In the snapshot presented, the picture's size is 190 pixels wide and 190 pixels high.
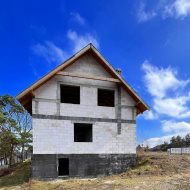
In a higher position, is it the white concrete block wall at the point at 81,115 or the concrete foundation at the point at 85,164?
the white concrete block wall at the point at 81,115

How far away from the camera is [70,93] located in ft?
73.2

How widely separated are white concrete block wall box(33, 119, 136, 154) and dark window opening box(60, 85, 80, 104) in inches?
107

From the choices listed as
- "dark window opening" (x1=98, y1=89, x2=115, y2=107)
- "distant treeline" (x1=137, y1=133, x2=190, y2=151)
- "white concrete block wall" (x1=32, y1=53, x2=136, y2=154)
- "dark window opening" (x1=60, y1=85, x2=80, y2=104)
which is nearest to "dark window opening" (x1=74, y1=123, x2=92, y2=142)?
"white concrete block wall" (x1=32, y1=53, x2=136, y2=154)

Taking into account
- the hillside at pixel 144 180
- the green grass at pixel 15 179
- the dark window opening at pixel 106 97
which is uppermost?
the dark window opening at pixel 106 97

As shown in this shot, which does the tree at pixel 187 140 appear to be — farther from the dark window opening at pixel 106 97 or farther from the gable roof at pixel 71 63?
the dark window opening at pixel 106 97

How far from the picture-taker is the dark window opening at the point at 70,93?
66.5 feet

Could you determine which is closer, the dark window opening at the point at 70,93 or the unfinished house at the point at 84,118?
the unfinished house at the point at 84,118

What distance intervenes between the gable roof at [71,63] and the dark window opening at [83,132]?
395 centimetres

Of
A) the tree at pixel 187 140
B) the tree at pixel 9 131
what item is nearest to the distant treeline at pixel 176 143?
the tree at pixel 187 140

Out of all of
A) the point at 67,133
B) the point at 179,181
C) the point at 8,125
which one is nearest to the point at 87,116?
the point at 67,133

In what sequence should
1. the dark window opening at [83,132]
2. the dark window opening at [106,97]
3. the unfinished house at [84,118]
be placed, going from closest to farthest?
the unfinished house at [84,118] → the dark window opening at [83,132] → the dark window opening at [106,97]

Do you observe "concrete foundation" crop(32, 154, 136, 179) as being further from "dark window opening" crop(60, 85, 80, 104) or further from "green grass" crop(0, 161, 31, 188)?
"dark window opening" crop(60, 85, 80, 104)

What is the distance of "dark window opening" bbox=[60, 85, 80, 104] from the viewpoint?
2028 centimetres

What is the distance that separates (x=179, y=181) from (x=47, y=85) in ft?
33.8
